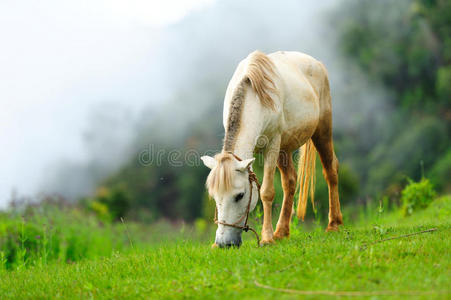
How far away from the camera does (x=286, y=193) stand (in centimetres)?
656

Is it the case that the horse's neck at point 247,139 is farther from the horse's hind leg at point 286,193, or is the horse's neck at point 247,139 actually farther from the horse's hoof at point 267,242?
the horse's hind leg at point 286,193

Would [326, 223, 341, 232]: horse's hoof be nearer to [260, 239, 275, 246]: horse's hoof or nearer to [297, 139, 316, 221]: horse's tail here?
[297, 139, 316, 221]: horse's tail

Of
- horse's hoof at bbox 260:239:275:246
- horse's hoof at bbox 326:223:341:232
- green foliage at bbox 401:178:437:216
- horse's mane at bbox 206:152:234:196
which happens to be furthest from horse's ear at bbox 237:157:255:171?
green foliage at bbox 401:178:437:216

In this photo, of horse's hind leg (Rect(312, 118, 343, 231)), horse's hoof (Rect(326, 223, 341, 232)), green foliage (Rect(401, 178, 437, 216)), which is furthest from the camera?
green foliage (Rect(401, 178, 437, 216))

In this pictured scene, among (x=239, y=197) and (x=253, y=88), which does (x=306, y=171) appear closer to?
(x=253, y=88)

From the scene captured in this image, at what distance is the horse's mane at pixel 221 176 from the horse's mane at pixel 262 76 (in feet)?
3.15

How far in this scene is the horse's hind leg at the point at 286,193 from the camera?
629cm

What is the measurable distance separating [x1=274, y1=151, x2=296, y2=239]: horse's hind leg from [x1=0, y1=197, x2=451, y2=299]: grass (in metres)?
A: 0.79

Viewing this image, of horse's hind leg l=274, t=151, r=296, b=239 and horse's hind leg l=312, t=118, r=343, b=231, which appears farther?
horse's hind leg l=312, t=118, r=343, b=231

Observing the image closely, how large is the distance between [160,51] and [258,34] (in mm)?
22270

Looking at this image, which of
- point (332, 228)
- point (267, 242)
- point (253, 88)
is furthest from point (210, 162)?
point (332, 228)

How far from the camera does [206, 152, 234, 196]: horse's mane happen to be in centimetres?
505

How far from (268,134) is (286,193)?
Answer: 1.07 m

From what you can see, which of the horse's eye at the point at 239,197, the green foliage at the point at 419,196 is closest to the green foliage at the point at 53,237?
the horse's eye at the point at 239,197
